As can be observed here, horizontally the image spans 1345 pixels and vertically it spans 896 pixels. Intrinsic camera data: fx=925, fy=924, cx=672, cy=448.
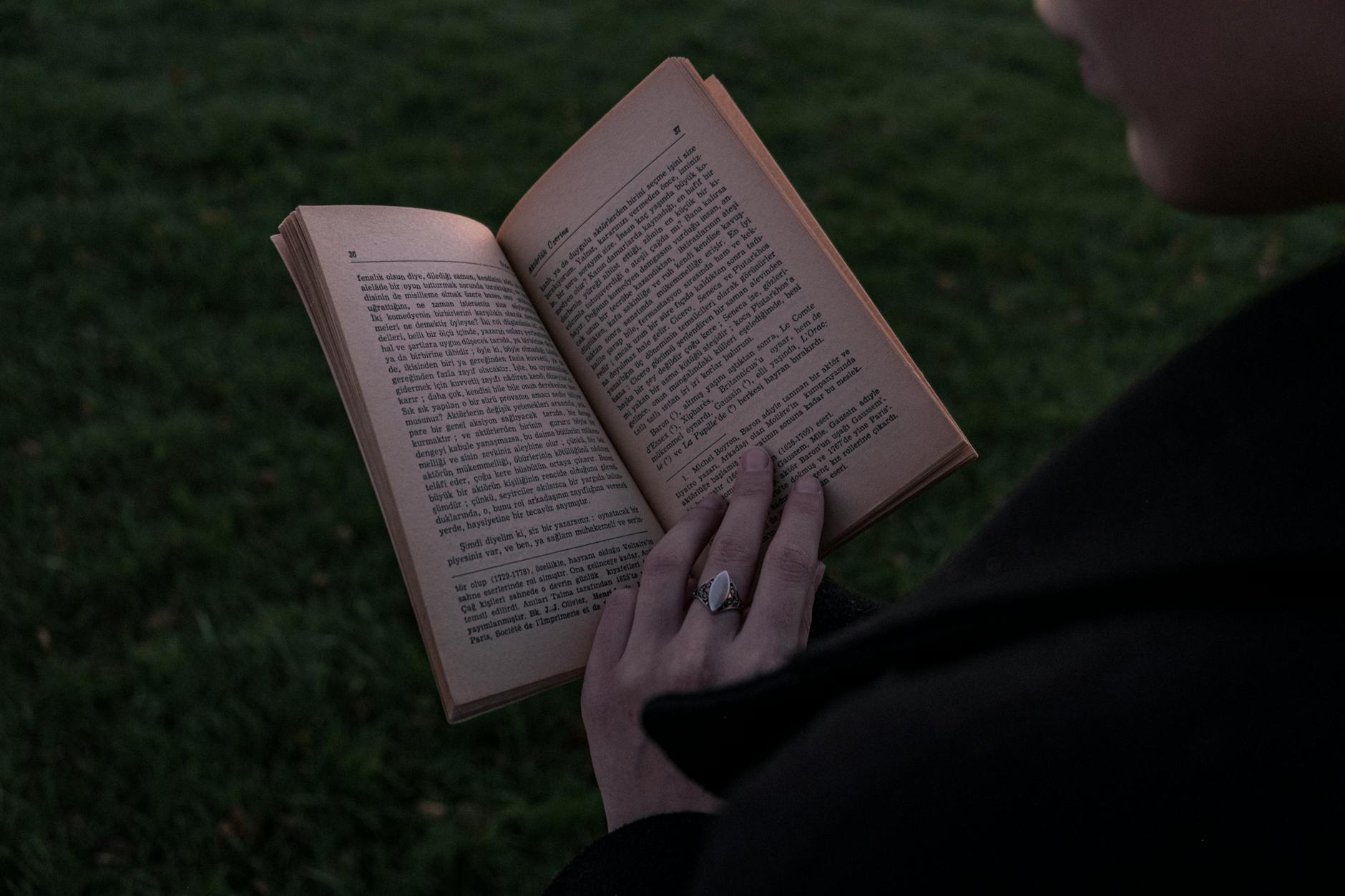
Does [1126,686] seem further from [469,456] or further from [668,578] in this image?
[469,456]

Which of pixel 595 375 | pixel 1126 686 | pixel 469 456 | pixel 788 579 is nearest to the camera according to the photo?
pixel 1126 686

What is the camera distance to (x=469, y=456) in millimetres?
1180

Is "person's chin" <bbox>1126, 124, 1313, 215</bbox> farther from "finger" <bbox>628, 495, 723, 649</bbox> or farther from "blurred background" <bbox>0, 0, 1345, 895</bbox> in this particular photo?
"blurred background" <bbox>0, 0, 1345, 895</bbox>

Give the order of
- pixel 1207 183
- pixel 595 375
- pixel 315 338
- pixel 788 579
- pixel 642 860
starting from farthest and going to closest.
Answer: pixel 315 338, pixel 595 375, pixel 788 579, pixel 642 860, pixel 1207 183

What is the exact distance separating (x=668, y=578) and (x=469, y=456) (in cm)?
30

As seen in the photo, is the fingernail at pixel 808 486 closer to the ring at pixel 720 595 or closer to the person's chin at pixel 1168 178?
the ring at pixel 720 595

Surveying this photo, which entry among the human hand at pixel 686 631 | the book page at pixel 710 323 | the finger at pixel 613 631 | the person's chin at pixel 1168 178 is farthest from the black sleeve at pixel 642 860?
the person's chin at pixel 1168 178

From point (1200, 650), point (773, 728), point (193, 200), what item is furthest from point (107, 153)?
point (1200, 650)

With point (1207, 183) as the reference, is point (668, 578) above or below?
below

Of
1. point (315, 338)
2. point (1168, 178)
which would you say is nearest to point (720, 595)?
point (1168, 178)

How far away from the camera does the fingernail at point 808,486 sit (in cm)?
115

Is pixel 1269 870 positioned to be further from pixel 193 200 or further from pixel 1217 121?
pixel 193 200

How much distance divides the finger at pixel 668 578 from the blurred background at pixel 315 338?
1.10 metres

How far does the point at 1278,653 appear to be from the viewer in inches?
23.5
